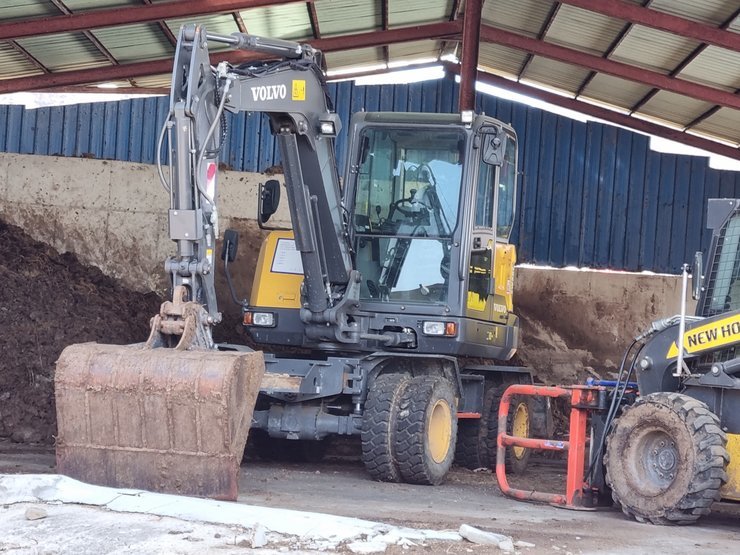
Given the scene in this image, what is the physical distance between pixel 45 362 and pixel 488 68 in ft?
34.5

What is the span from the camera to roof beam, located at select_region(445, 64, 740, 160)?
19547 mm

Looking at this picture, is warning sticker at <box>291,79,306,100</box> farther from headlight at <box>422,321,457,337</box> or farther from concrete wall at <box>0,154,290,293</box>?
concrete wall at <box>0,154,290,293</box>

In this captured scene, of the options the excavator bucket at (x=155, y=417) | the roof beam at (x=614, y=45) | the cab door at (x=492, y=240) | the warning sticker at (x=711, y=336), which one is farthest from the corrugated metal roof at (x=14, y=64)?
the warning sticker at (x=711, y=336)

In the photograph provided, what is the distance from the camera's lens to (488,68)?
2016 centimetres

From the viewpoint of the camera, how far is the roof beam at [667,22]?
14.3 m

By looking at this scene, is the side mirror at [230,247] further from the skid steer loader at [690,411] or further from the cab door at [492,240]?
the skid steer loader at [690,411]

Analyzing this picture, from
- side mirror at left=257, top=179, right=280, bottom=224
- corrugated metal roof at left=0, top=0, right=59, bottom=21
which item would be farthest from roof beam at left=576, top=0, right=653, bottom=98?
corrugated metal roof at left=0, top=0, right=59, bottom=21

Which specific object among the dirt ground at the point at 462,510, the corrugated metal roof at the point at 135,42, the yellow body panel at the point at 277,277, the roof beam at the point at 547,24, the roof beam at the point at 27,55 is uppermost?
the roof beam at the point at 547,24

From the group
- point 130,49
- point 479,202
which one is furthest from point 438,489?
point 130,49

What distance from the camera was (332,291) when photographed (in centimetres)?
987

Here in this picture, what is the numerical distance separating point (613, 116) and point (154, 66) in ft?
26.2

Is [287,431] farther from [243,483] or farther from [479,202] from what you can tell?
[479,202]

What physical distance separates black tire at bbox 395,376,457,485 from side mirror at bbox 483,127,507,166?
1.96 m

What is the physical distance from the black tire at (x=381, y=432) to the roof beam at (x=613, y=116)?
1110 cm
